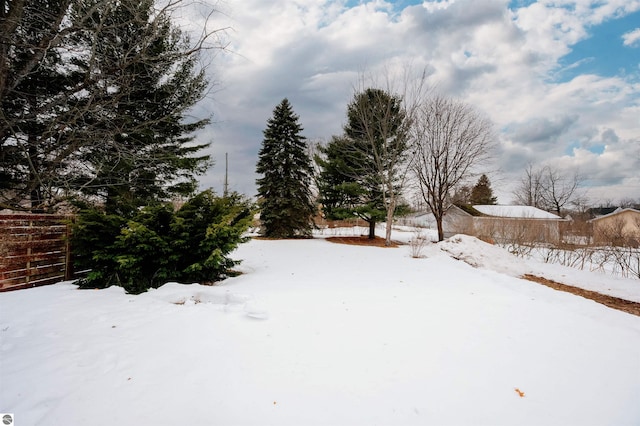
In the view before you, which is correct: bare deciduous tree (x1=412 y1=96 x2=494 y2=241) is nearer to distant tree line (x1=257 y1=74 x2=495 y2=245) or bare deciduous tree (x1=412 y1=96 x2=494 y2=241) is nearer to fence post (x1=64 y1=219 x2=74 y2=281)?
distant tree line (x1=257 y1=74 x2=495 y2=245)

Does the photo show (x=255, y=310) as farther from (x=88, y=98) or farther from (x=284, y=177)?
(x=284, y=177)

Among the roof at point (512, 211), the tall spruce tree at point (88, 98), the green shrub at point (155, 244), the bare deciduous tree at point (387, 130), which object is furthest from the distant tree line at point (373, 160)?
the roof at point (512, 211)

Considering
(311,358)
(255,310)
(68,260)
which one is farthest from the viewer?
(68,260)

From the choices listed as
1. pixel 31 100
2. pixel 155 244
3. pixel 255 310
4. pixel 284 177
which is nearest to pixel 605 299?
pixel 255 310

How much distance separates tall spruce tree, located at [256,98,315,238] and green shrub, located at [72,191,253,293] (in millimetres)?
10830

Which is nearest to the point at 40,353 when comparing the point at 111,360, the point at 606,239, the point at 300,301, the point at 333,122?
the point at 111,360

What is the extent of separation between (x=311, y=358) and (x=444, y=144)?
1613cm

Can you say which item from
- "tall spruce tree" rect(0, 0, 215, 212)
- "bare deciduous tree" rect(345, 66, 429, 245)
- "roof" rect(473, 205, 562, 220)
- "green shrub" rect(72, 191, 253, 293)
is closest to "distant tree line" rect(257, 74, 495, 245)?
"bare deciduous tree" rect(345, 66, 429, 245)

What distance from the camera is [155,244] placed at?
4.93 meters

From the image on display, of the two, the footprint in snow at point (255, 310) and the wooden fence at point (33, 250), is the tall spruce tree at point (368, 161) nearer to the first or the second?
the footprint in snow at point (255, 310)

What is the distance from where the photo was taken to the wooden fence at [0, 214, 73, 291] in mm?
4426

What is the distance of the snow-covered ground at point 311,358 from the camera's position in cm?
197

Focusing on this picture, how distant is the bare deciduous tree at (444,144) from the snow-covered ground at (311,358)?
12.5m

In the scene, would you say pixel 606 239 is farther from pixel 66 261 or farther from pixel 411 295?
pixel 66 261
